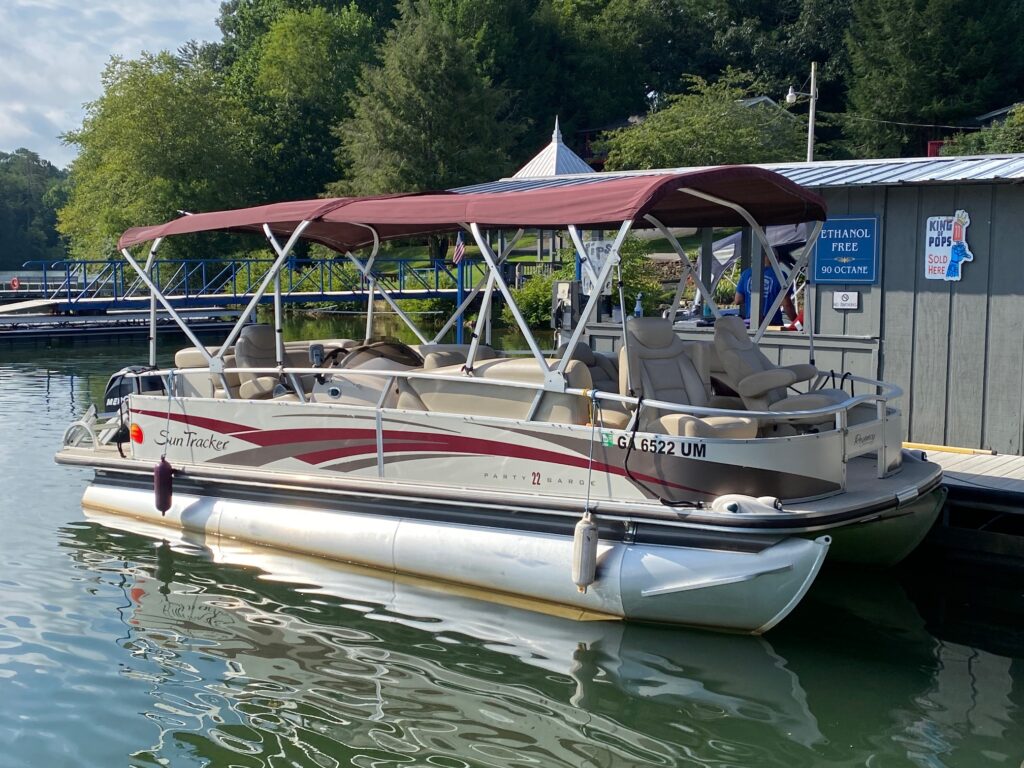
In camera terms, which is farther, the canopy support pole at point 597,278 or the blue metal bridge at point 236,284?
the blue metal bridge at point 236,284

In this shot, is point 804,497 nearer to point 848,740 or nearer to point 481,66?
point 848,740

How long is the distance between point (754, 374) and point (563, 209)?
200cm

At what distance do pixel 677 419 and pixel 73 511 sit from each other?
264 inches

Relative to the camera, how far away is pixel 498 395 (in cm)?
800

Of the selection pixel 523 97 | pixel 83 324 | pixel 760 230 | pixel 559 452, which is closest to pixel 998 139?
pixel 523 97

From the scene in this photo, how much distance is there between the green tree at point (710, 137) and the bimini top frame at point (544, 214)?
24165 mm

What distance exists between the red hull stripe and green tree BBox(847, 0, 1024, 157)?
39211 mm

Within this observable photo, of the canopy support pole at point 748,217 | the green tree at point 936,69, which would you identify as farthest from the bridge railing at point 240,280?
the canopy support pole at point 748,217

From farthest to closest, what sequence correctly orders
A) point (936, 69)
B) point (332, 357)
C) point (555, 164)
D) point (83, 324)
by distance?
point (936, 69), point (83, 324), point (555, 164), point (332, 357)

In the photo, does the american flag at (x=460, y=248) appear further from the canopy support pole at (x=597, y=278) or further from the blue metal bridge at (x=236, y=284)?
the canopy support pole at (x=597, y=278)

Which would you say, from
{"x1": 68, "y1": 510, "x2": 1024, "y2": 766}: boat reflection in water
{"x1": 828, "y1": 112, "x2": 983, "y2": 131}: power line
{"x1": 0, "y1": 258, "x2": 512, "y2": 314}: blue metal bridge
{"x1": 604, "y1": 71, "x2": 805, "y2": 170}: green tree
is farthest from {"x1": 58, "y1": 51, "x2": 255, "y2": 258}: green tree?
{"x1": 68, "y1": 510, "x2": 1024, "y2": 766}: boat reflection in water

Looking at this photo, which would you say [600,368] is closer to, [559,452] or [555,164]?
[559,452]

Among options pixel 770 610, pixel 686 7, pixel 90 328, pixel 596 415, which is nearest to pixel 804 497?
pixel 770 610

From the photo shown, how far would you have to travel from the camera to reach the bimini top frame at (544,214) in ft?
23.7
